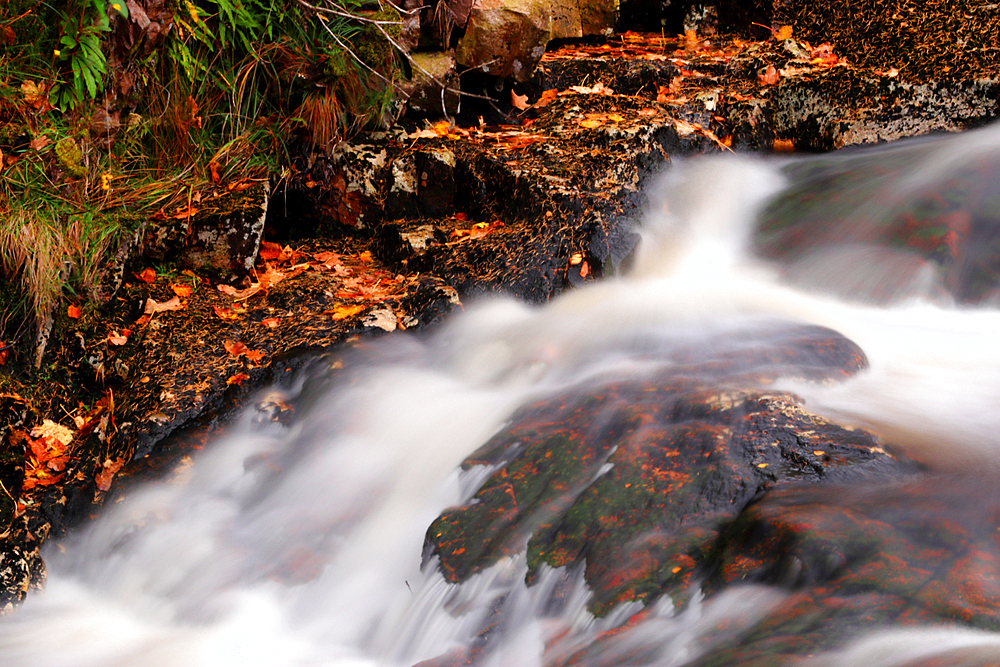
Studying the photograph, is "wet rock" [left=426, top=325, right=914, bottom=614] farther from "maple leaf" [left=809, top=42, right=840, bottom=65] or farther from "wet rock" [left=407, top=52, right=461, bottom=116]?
"maple leaf" [left=809, top=42, right=840, bottom=65]

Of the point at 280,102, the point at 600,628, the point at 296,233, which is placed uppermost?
the point at 280,102

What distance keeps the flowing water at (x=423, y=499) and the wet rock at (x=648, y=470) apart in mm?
102

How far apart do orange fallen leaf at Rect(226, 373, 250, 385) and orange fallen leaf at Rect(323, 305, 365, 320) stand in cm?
61

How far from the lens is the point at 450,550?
103 inches

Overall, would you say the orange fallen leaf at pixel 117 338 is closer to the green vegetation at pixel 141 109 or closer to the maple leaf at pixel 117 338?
the maple leaf at pixel 117 338

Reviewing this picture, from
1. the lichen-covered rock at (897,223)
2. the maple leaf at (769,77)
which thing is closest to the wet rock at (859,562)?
the lichen-covered rock at (897,223)

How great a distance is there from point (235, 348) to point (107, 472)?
87 cm

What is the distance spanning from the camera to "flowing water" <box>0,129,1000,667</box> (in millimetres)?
2336

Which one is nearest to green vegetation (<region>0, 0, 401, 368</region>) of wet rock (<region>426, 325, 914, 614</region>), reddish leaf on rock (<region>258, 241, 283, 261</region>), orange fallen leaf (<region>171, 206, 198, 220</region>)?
orange fallen leaf (<region>171, 206, 198, 220</region>)

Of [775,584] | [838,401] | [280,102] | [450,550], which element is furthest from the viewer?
[280,102]

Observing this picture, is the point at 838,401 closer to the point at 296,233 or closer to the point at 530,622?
the point at 530,622

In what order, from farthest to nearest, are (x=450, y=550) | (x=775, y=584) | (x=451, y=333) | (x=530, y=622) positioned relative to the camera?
(x=451, y=333) → (x=450, y=550) → (x=530, y=622) → (x=775, y=584)

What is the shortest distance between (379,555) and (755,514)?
153 centimetres

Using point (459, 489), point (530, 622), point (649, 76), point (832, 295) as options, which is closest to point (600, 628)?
point (530, 622)
